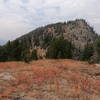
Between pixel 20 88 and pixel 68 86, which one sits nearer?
pixel 20 88

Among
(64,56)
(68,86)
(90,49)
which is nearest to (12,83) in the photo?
(68,86)

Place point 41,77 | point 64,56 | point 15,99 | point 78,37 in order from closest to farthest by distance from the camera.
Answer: point 15,99 → point 41,77 → point 64,56 → point 78,37

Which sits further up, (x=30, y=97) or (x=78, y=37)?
(x=78, y=37)

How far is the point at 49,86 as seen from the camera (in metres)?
15.0

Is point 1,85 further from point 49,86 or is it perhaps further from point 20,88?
point 49,86

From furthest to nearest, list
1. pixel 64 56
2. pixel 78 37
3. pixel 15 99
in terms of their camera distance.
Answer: pixel 78 37
pixel 64 56
pixel 15 99

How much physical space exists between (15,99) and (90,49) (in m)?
75.2

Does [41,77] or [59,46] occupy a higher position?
[59,46]

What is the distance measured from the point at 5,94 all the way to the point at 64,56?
52.7m

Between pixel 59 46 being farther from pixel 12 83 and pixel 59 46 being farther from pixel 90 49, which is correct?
pixel 12 83

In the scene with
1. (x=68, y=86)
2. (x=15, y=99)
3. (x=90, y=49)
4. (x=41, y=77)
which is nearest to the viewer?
(x=15, y=99)

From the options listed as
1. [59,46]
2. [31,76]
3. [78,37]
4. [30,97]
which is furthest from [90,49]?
[78,37]

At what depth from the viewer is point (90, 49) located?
85375 mm

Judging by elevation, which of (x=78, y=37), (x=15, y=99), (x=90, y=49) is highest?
(x=78, y=37)
